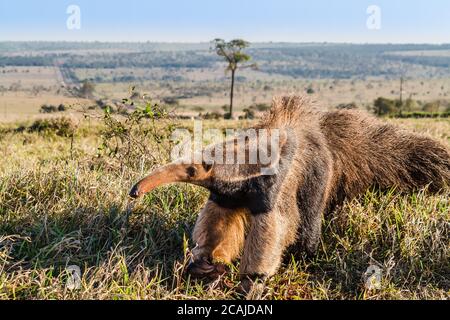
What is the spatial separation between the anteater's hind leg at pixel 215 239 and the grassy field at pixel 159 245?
102 mm

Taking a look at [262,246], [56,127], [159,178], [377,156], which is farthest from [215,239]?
[56,127]

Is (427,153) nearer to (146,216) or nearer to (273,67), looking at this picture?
(146,216)

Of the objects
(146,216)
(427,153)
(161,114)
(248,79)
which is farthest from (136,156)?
(248,79)

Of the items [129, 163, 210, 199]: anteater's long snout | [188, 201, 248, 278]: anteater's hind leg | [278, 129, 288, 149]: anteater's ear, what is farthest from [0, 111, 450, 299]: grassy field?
[278, 129, 288, 149]: anteater's ear

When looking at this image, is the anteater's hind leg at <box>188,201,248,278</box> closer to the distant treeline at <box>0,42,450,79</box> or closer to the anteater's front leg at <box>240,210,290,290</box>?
the anteater's front leg at <box>240,210,290,290</box>

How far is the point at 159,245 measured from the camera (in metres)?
4.19

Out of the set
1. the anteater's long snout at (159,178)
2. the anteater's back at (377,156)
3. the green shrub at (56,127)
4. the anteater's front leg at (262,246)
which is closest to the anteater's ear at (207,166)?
the anteater's long snout at (159,178)

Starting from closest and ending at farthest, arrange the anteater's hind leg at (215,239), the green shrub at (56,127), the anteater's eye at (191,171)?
the anteater's eye at (191,171), the anteater's hind leg at (215,239), the green shrub at (56,127)

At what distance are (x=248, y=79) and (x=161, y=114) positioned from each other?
14793 cm

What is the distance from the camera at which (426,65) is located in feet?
518

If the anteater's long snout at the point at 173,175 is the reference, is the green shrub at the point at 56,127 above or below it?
below

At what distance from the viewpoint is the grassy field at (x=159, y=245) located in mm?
3600

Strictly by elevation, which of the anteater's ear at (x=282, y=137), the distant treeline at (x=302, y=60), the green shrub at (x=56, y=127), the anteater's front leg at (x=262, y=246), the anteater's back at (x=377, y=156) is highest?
the distant treeline at (x=302, y=60)

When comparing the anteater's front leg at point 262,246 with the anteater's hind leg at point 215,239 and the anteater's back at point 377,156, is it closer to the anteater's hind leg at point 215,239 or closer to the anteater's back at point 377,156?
the anteater's hind leg at point 215,239
